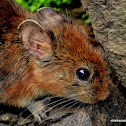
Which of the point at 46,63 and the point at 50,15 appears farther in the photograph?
the point at 50,15

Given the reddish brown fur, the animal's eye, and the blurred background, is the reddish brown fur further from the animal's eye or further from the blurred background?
the blurred background

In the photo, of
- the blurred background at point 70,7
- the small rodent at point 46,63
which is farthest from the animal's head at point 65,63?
the blurred background at point 70,7

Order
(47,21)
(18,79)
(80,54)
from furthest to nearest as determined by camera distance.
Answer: (47,21)
(18,79)
(80,54)

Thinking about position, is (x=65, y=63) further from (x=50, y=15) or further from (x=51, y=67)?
(x=50, y=15)

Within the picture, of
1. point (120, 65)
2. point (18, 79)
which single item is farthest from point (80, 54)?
point (18, 79)

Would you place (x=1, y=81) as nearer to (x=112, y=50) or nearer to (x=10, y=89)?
(x=10, y=89)

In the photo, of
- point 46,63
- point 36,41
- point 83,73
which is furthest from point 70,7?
point 83,73

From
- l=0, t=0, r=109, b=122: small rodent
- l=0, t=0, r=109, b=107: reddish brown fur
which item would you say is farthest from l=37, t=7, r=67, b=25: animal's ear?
l=0, t=0, r=109, b=107: reddish brown fur

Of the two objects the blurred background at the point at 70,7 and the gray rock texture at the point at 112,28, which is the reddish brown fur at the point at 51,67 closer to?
the gray rock texture at the point at 112,28
